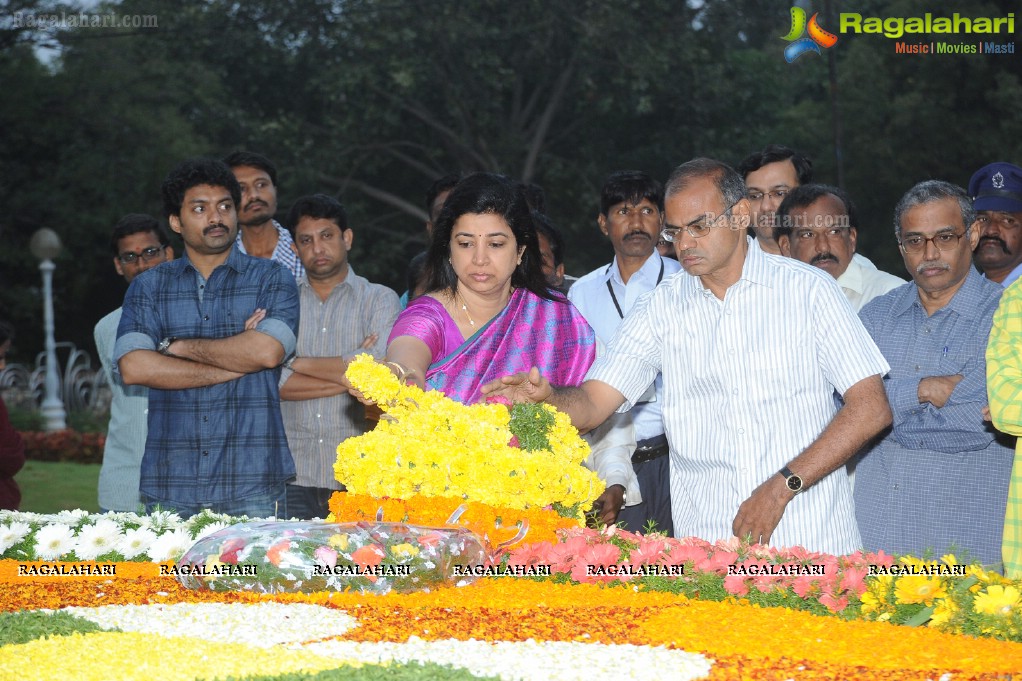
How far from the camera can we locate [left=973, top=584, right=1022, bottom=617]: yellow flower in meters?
3.02

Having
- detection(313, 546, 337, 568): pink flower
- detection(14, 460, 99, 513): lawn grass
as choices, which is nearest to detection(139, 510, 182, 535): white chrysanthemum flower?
detection(313, 546, 337, 568): pink flower

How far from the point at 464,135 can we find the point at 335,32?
3.50 m

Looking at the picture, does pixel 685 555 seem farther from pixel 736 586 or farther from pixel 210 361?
pixel 210 361

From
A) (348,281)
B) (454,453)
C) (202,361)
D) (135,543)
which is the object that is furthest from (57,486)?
(454,453)

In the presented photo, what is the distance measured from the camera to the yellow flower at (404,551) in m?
3.40

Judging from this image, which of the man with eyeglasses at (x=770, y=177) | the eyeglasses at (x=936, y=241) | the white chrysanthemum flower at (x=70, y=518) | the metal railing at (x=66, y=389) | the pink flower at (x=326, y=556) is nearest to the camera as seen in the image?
the pink flower at (x=326, y=556)

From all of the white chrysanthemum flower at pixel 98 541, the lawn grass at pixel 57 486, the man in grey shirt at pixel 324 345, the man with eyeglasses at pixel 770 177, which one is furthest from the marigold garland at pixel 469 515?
the lawn grass at pixel 57 486

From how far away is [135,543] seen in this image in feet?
14.2

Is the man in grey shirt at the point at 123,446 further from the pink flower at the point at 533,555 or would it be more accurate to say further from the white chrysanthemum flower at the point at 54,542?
the pink flower at the point at 533,555

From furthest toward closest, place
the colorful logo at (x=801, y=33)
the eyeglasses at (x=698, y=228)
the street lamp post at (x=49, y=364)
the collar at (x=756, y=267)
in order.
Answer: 1. the street lamp post at (x=49, y=364)
2. the colorful logo at (x=801, y=33)
3. the collar at (x=756, y=267)
4. the eyeglasses at (x=698, y=228)

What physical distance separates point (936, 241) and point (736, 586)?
1944mm

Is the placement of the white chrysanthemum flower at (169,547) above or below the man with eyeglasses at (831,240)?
below

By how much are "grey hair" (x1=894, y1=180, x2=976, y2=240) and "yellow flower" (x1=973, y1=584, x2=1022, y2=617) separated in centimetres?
195

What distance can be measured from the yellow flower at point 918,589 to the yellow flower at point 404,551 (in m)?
1.36
